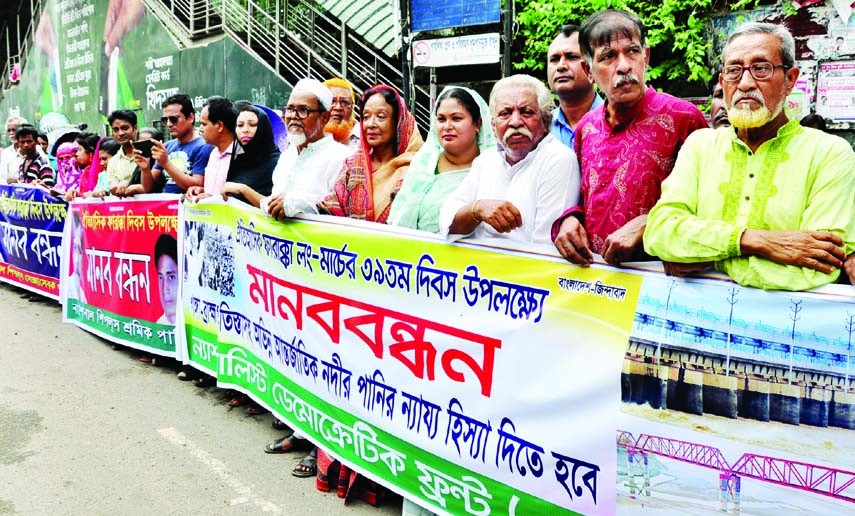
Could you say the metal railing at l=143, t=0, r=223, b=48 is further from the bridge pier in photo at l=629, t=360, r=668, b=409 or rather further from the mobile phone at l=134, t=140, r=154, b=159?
the bridge pier in photo at l=629, t=360, r=668, b=409

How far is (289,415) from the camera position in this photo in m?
3.80

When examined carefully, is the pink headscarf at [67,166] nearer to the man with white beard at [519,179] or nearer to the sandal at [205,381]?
the sandal at [205,381]

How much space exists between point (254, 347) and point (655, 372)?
2.64m

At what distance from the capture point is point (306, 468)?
3.60 metres

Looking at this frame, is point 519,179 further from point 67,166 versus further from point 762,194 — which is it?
point 67,166

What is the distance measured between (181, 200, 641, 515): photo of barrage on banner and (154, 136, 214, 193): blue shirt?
1.76 meters

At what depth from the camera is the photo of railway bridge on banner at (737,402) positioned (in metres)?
1.88

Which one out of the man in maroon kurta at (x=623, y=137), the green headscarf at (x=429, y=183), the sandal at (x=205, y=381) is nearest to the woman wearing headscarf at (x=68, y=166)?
the sandal at (x=205, y=381)

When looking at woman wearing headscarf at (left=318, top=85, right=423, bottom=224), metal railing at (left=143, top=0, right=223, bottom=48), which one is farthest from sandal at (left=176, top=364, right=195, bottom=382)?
metal railing at (left=143, top=0, right=223, bottom=48)

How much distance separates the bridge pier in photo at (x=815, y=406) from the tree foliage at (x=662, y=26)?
613 centimetres

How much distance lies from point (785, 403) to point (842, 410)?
135 millimetres

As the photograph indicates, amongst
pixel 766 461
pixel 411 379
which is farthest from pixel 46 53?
pixel 766 461

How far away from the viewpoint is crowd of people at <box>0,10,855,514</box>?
1963mm

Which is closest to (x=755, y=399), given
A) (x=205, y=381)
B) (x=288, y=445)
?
(x=288, y=445)
